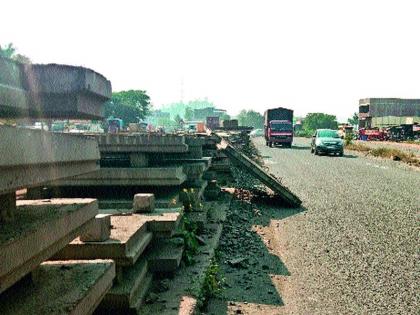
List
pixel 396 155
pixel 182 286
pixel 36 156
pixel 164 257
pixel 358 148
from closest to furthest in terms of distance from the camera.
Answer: pixel 36 156 → pixel 182 286 → pixel 164 257 → pixel 396 155 → pixel 358 148

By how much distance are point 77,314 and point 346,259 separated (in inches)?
172

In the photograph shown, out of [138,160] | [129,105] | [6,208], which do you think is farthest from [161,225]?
[129,105]

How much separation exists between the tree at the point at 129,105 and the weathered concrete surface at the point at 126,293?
7682 centimetres

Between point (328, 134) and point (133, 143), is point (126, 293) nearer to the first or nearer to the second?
point (133, 143)

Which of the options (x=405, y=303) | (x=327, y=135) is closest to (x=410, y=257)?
(x=405, y=303)

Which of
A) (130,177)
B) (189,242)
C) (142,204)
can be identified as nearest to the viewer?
(142,204)

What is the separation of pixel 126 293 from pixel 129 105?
83.6 m

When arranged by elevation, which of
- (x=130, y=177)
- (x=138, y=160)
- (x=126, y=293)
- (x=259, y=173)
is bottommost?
(x=126, y=293)

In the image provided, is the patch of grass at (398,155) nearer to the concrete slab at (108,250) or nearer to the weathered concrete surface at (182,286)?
the weathered concrete surface at (182,286)

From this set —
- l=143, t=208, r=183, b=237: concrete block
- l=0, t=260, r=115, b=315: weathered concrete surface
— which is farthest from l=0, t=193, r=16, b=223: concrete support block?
l=143, t=208, r=183, b=237: concrete block

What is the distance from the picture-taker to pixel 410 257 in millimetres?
5660

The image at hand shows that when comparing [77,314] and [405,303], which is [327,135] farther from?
[77,314]

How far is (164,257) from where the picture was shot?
413cm

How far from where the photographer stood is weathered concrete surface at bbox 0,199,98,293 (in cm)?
162
